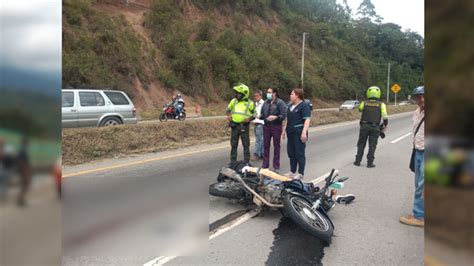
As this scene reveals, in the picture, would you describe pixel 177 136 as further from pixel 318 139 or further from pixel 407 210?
pixel 407 210

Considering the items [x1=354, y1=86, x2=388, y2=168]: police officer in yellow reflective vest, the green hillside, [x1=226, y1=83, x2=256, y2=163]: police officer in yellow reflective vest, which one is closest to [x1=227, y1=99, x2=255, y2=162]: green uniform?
[x1=226, y1=83, x2=256, y2=163]: police officer in yellow reflective vest

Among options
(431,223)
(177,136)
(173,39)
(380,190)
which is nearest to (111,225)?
(431,223)

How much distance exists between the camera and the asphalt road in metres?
2.08

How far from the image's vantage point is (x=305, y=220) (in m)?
3.73

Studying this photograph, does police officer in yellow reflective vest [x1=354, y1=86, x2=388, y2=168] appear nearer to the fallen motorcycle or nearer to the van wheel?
the fallen motorcycle

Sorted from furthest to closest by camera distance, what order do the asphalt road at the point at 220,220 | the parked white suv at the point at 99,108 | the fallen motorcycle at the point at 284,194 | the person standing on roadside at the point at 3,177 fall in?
the parked white suv at the point at 99,108, the fallen motorcycle at the point at 284,194, the asphalt road at the point at 220,220, the person standing on roadside at the point at 3,177

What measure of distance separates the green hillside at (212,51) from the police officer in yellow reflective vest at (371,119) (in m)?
7.62

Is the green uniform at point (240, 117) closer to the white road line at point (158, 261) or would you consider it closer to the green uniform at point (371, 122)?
the green uniform at point (371, 122)

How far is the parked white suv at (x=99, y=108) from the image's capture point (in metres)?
10.6

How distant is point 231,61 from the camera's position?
36969 millimetres

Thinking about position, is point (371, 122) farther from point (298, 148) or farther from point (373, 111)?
point (298, 148)

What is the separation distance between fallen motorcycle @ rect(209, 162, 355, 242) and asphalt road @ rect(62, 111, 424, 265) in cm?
16

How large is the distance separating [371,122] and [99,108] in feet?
24.0

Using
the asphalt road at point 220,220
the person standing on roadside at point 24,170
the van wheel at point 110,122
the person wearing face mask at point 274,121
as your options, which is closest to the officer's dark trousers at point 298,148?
the asphalt road at point 220,220
